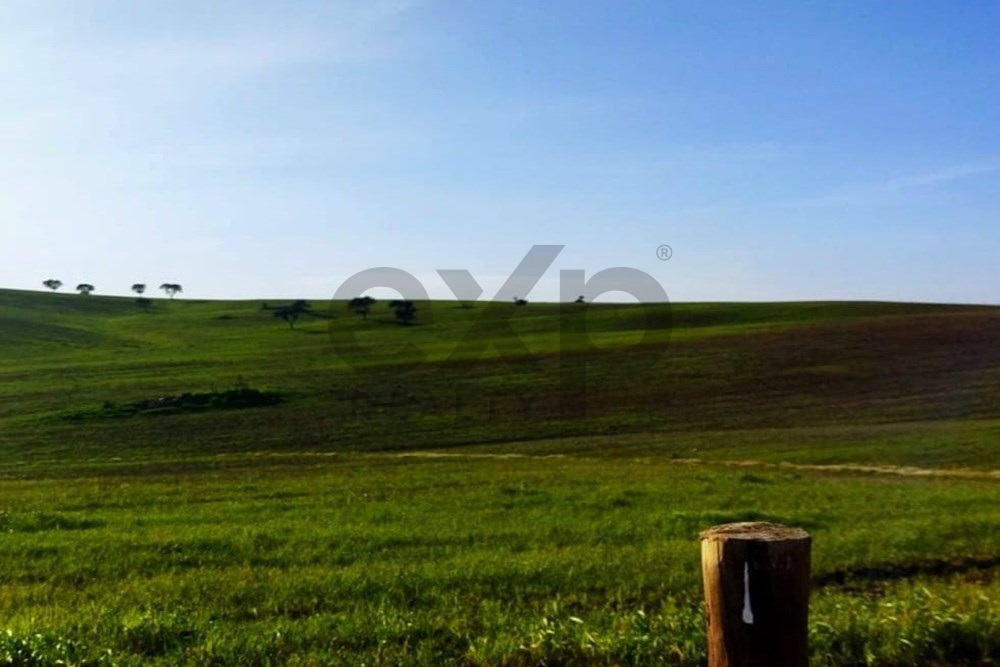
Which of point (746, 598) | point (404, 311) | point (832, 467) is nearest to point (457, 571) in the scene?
point (746, 598)

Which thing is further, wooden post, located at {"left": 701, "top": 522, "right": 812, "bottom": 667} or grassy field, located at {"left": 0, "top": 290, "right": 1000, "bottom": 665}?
grassy field, located at {"left": 0, "top": 290, "right": 1000, "bottom": 665}

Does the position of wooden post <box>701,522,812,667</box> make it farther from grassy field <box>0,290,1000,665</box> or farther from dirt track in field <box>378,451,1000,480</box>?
dirt track in field <box>378,451,1000,480</box>

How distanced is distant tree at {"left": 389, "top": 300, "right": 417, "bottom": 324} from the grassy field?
2900cm

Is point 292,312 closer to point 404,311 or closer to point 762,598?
point 404,311

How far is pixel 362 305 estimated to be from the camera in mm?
107812

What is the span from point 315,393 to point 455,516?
38195 millimetres

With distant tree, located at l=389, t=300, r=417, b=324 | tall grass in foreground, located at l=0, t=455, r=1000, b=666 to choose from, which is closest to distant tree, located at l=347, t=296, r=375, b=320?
distant tree, located at l=389, t=300, r=417, b=324

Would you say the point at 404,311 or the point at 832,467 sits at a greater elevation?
the point at 404,311

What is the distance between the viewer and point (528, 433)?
40.0 meters

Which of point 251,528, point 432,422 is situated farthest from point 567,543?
point 432,422

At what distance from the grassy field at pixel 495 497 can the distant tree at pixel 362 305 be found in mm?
36502

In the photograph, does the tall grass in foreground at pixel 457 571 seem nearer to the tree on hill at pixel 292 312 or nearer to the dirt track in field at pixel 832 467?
the dirt track in field at pixel 832 467

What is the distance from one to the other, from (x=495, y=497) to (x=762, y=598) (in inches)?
520

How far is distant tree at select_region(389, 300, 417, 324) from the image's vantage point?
9950 cm
